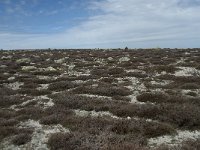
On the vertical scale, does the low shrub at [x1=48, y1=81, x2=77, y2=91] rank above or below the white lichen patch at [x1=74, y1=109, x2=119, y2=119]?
above

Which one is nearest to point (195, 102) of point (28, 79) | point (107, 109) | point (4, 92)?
point (107, 109)

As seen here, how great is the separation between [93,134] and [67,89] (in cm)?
1051

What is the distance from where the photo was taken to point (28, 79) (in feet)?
87.9

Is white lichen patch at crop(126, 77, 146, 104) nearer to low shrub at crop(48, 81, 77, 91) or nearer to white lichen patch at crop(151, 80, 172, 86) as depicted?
white lichen patch at crop(151, 80, 172, 86)

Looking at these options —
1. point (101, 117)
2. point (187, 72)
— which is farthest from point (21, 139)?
point (187, 72)

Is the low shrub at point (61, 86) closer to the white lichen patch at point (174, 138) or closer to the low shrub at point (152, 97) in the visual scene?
the low shrub at point (152, 97)

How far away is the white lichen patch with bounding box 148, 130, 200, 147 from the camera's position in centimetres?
1197

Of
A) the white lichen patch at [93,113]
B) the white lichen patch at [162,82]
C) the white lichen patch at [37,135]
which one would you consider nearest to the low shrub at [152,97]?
the white lichen patch at [93,113]

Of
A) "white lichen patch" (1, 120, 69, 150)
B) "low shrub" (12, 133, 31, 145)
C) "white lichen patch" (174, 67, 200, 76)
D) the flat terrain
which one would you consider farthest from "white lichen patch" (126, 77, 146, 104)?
"low shrub" (12, 133, 31, 145)

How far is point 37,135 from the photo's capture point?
13.1 m

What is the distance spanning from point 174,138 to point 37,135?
5368 millimetres

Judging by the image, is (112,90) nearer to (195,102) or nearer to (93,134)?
(195,102)

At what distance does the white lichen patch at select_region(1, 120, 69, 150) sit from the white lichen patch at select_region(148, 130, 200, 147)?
3.66 meters

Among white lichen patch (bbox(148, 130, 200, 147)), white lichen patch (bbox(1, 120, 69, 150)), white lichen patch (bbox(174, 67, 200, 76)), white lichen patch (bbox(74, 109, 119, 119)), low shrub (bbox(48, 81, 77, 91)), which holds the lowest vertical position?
white lichen patch (bbox(1, 120, 69, 150))
